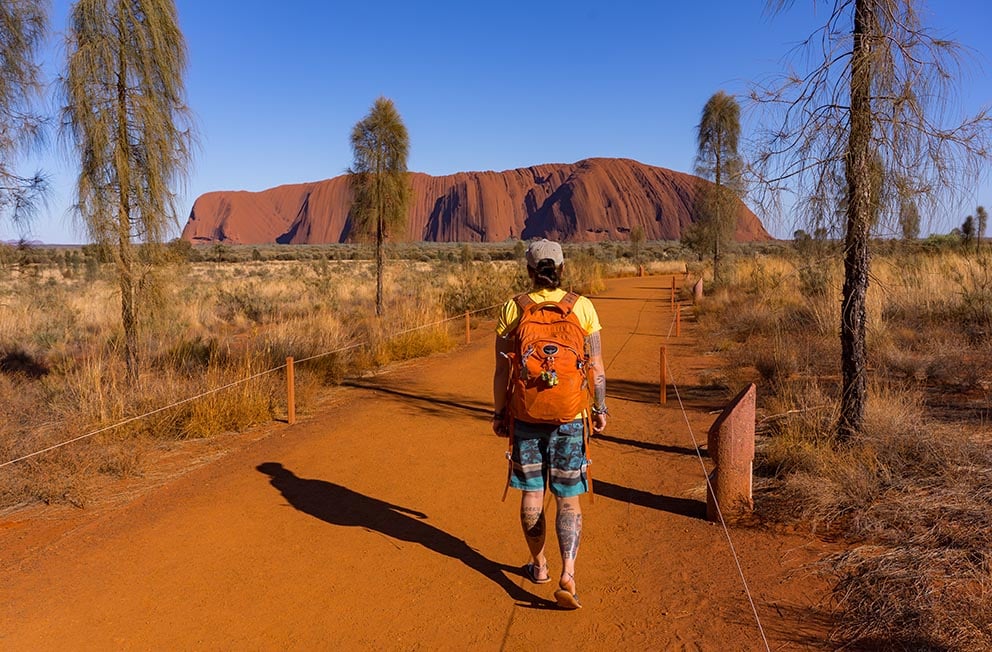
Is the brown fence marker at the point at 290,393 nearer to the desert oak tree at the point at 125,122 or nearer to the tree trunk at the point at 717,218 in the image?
the desert oak tree at the point at 125,122

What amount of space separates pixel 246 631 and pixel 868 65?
589 centimetres

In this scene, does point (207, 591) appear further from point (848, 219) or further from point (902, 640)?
point (848, 219)

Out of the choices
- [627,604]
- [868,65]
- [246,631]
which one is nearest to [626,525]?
[627,604]

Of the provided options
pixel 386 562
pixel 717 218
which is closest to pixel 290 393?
pixel 386 562

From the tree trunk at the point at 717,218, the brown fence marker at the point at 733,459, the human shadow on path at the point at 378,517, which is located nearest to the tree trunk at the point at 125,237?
the human shadow on path at the point at 378,517

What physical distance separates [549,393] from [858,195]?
354cm

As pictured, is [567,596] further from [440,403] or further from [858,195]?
[440,403]

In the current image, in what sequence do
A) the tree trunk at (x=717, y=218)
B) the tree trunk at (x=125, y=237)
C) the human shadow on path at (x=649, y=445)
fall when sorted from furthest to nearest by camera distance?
the tree trunk at (x=717, y=218), the tree trunk at (x=125, y=237), the human shadow on path at (x=649, y=445)

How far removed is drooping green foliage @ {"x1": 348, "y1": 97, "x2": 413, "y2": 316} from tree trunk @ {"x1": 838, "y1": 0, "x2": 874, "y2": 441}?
39.0 feet

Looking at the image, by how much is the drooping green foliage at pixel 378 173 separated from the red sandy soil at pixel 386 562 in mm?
9364

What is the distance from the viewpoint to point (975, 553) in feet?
12.3

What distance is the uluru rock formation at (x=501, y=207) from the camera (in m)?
150

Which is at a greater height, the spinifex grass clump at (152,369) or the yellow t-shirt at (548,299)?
the yellow t-shirt at (548,299)

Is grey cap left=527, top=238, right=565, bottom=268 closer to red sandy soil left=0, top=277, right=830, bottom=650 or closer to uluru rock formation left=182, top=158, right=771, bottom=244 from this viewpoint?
red sandy soil left=0, top=277, right=830, bottom=650
